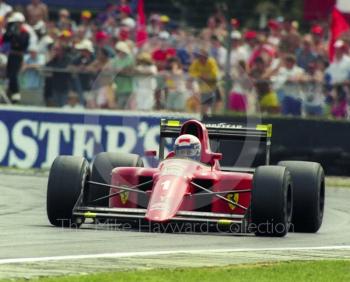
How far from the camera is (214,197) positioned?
13.1 m

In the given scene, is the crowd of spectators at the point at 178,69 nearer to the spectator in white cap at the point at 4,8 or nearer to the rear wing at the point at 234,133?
the spectator in white cap at the point at 4,8

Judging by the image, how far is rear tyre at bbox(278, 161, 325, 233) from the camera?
13.6 meters

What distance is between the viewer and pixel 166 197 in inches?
494

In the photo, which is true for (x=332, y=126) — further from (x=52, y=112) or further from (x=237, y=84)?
(x=52, y=112)

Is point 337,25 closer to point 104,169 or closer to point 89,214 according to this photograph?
point 104,169

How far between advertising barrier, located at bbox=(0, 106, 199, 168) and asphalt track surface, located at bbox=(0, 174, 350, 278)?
782cm

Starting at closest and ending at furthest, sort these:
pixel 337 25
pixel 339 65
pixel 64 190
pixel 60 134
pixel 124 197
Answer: pixel 64 190, pixel 124 197, pixel 60 134, pixel 339 65, pixel 337 25

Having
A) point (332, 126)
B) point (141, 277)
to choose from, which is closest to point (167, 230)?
point (141, 277)

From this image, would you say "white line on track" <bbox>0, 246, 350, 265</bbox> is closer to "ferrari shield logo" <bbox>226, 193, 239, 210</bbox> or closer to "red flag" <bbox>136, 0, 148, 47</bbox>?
"ferrari shield logo" <bbox>226, 193, 239, 210</bbox>

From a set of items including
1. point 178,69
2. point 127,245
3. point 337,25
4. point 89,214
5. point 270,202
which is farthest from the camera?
point 337,25

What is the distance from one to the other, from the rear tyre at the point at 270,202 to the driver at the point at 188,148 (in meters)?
0.98

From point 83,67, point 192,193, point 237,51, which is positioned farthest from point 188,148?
point 237,51

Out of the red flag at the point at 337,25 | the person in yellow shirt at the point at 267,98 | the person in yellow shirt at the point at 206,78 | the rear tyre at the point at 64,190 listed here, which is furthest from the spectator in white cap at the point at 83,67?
the rear tyre at the point at 64,190

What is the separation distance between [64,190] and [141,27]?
1204 cm
